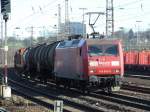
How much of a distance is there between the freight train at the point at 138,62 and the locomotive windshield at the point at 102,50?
34.1 m

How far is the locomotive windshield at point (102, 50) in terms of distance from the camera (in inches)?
969

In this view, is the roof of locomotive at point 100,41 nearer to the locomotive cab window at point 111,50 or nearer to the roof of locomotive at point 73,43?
the locomotive cab window at point 111,50

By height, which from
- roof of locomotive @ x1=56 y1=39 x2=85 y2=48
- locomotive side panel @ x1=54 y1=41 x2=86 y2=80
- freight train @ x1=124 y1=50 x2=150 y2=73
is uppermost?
roof of locomotive @ x1=56 y1=39 x2=85 y2=48

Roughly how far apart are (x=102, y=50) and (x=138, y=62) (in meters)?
38.1

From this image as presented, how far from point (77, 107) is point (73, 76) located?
6.95 m

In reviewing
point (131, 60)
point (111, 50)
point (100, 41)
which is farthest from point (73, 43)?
point (131, 60)

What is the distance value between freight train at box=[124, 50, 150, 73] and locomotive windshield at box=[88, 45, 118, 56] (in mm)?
34146

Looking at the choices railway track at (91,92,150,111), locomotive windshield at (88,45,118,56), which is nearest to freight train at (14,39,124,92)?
locomotive windshield at (88,45,118,56)

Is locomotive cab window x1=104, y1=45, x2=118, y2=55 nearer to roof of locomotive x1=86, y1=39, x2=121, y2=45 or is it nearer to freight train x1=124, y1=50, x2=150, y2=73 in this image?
roof of locomotive x1=86, y1=39, x2=121, y2=45

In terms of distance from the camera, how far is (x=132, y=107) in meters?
19.0

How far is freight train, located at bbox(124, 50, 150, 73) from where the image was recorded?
2387 inches

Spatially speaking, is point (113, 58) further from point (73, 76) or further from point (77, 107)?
point (77, 107)

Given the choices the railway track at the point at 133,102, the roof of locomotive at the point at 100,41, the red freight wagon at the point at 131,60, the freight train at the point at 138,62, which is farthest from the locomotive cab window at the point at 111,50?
the red freight wagon at the point at 131,60

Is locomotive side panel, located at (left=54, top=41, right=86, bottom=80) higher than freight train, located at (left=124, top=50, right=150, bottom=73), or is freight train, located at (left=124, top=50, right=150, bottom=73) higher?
locomotive side panel, located at (left=54, top=41, right=86, bottom=80)
